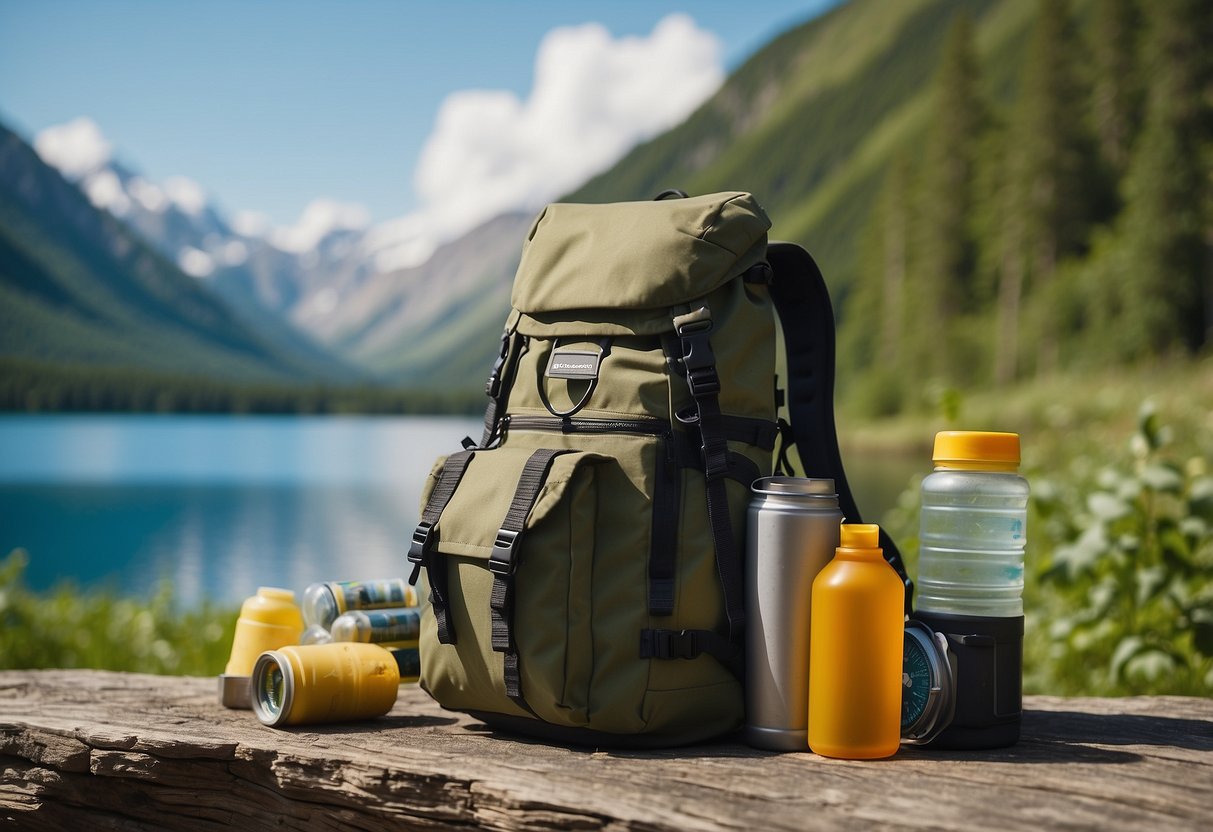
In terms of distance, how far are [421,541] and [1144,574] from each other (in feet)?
9.30

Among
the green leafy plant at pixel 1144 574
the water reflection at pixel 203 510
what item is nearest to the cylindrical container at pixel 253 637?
the green leafy plant at pixel 1144 574

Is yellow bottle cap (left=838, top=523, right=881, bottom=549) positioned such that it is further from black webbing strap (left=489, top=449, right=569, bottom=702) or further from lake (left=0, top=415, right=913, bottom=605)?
lake (left=0, top=415, right=913, bottom=605)

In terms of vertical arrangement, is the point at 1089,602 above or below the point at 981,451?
below

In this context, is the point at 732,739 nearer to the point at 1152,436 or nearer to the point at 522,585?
the point at 522,585

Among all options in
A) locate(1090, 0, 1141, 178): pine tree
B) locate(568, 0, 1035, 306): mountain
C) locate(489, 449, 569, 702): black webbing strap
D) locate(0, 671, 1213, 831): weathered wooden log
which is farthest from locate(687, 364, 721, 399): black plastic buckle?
locate(568, 0, 1035, 306): mountain

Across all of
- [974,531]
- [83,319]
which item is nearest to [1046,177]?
[974,531]

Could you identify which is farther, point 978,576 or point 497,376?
point 497,376

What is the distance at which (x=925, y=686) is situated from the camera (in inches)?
97.9

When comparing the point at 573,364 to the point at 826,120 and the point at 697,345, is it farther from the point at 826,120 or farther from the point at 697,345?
the point at 826,120

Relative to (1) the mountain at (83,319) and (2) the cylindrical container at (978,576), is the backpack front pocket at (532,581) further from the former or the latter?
(1) the mountain at (83,319)

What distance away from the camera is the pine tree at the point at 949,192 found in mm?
46562

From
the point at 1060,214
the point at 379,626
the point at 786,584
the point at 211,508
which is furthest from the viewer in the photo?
the point at 1060,214

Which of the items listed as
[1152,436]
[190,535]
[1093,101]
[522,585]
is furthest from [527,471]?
[1093,101]

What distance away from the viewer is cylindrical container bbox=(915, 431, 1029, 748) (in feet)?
8.28
